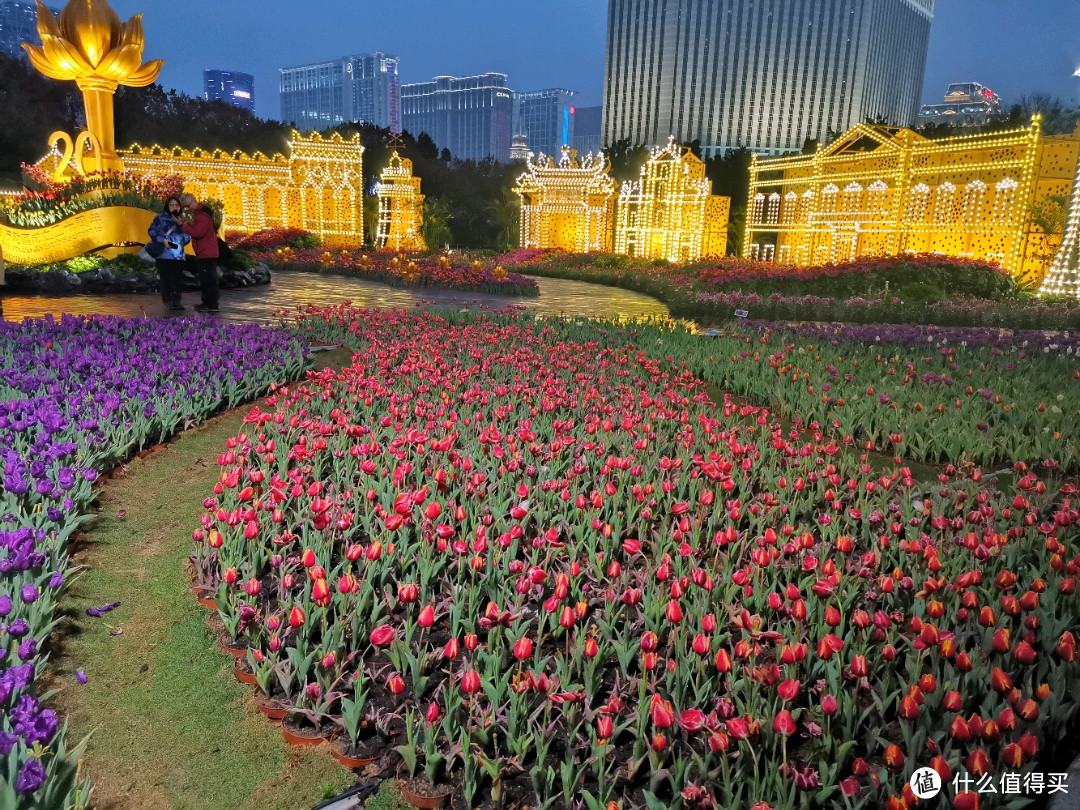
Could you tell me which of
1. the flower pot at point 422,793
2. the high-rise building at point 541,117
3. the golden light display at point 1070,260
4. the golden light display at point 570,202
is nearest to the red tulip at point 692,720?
the flower pot at point 422,793

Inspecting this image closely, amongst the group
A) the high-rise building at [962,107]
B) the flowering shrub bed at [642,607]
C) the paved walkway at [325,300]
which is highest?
the high-rise building at [962,107]

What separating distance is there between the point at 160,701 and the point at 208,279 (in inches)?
383

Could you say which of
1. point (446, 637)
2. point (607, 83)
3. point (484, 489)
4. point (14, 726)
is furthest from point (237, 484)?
point (607, 83)

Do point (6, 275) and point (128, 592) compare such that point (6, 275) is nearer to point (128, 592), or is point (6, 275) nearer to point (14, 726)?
point (128, 592)

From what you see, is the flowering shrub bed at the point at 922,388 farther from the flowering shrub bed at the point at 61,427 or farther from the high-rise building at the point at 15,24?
the high-rise building at the point at 15,24

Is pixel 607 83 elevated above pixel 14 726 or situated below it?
above

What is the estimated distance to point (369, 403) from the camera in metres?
5.21

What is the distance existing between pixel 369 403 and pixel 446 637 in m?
2.60

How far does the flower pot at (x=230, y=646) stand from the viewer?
2.84 meters

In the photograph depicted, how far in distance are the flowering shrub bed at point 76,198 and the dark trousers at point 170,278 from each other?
3.90 meters

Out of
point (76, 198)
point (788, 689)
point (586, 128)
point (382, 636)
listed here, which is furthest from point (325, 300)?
point (586, 128)

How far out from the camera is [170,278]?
35.6ft

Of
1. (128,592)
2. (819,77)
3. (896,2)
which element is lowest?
(128,592)

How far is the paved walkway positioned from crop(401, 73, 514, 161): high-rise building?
110m
